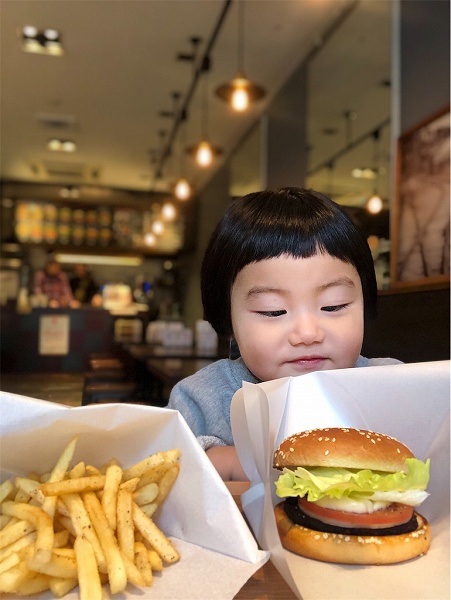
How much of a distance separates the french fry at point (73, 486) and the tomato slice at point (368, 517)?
12.3 inches

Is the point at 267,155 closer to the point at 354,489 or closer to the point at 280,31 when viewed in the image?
the point at 280,31

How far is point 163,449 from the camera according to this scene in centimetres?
81

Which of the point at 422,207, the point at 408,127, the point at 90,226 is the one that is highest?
the point at 90,226

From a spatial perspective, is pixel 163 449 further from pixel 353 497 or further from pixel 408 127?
pixel 408 127

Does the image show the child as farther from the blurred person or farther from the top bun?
the blurred person

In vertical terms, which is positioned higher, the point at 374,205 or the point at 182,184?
the point at 182,184

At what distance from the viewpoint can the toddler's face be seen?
3.35ft

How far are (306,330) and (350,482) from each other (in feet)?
1.05

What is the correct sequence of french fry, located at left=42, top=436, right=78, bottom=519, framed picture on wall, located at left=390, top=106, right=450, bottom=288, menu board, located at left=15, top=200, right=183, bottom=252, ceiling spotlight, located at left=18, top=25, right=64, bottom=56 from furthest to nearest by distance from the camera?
1. menu board, located at left=15, top=200, right=183, bottom=252
2. ceiling spotlight, located at left=18, top=25, right=64, bottom=56
3. framed picture on wall, located at left=390, top=106, right=450, bottom=288
4. french fry, located at left=42, top=436, right=78, bottom=519

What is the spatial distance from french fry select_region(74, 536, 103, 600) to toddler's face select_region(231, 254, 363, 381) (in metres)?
0.53

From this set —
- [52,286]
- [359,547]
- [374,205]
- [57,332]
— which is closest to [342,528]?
[359,547]

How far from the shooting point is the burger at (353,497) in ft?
2.42

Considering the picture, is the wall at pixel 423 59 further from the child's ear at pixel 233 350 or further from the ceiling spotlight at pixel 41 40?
the ceiling spotlight at pixel 41 40

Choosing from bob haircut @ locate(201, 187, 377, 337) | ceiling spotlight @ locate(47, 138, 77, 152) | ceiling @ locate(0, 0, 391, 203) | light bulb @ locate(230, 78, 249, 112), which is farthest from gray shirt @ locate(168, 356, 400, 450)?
ceiling spotlight @ locate(47, 138, 77, 152)
